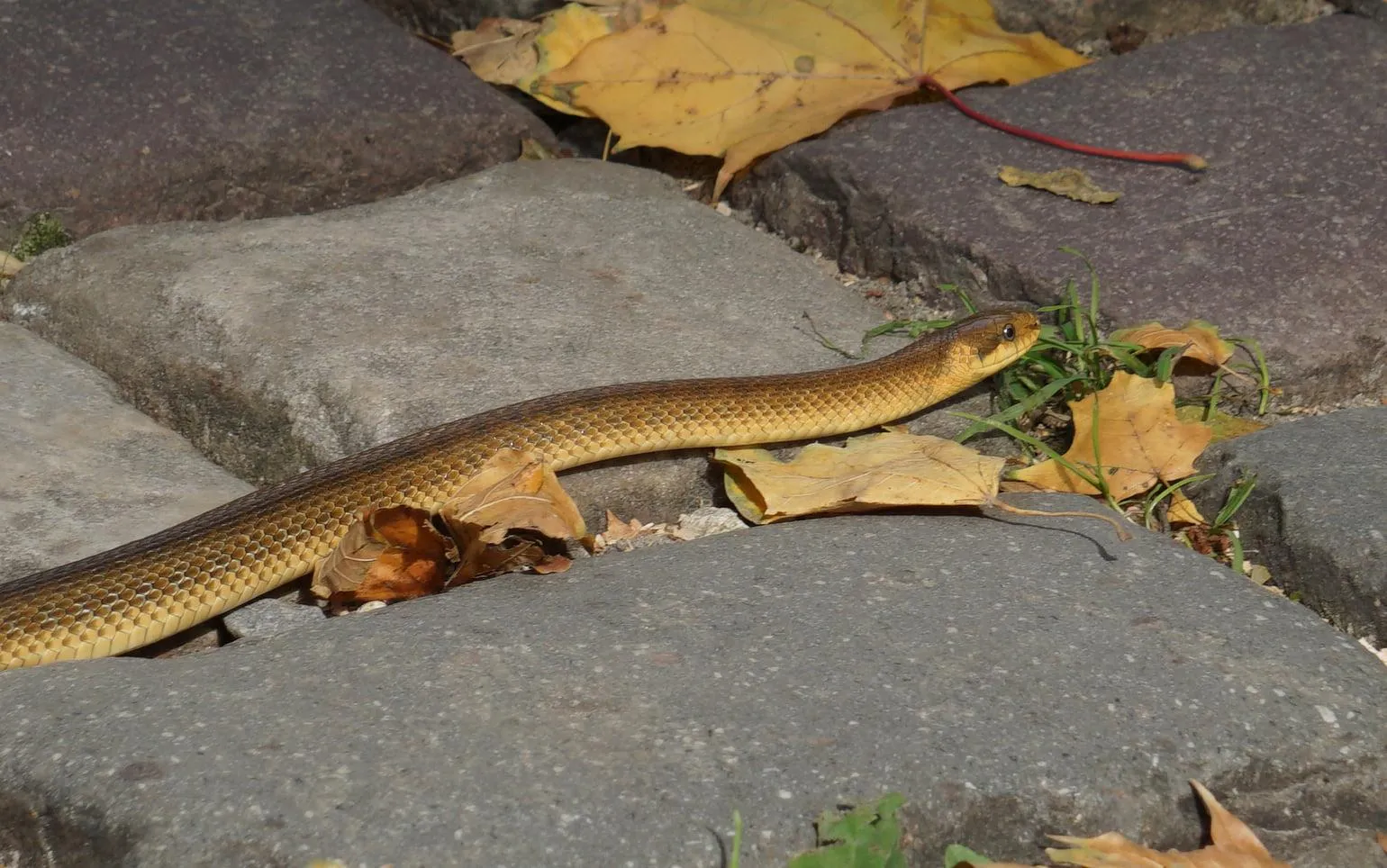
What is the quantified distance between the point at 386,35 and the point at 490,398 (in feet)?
6.91

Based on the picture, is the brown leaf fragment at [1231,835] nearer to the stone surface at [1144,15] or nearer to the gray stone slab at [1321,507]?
the gray stone slab at [1321,507]

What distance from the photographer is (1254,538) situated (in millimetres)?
3412

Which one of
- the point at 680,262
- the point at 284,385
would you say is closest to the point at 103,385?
the point at 284,385

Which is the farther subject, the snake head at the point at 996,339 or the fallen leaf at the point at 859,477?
the snake head at the point at 996,339

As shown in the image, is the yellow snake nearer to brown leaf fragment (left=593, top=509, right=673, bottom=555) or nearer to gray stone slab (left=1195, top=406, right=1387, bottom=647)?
brown leaf fragment (left=593, top=509, right=673, bottom=555)

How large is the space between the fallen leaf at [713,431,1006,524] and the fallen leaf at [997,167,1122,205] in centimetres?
120

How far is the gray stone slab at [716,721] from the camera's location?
7.42ft

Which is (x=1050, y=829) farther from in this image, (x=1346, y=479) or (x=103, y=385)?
(x=103, y=385)

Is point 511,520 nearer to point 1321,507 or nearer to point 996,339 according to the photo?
point 996,339

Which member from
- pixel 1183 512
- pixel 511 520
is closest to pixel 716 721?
pixel 511 520

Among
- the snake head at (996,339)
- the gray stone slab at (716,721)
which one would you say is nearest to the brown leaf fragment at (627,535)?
the gray stone slab at (716,721)

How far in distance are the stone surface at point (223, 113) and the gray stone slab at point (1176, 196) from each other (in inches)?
42.0

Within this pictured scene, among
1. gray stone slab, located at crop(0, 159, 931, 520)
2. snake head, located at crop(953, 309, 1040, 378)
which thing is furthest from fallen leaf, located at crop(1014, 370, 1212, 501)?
gray stone slab, located at crop(0, 159, 931, 520)

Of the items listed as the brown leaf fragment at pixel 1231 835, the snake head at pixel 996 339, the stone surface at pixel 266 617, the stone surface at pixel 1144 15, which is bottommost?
the stone surface at pixel 266 617
